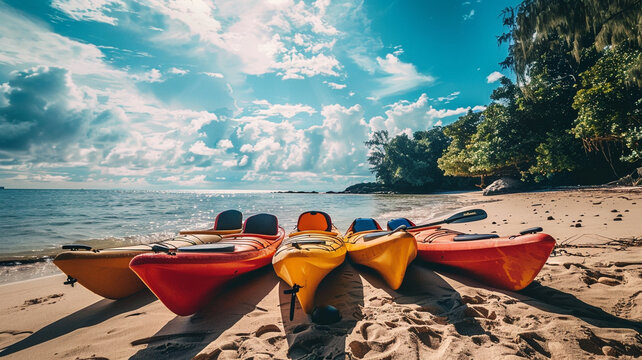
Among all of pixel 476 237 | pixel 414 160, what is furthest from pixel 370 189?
pixel 476 237

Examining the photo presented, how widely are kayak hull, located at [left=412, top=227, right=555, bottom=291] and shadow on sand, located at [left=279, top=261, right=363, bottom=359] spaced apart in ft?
4.97

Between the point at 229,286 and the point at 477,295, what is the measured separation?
3.57m

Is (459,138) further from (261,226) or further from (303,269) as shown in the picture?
(303,269)

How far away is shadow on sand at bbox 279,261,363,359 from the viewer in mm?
2232

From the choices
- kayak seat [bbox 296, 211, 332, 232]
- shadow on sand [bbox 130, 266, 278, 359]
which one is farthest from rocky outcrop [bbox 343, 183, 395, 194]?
shadow on sand [bbox 130, 266, 278, 359]

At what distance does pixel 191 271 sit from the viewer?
116 inches

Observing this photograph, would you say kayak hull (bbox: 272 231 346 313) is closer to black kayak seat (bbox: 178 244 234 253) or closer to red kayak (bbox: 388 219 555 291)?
black kayak seat (bbox: 178 244 234 253)

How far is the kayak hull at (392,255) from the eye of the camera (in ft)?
11.2

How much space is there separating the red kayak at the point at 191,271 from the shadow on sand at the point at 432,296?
2.20m

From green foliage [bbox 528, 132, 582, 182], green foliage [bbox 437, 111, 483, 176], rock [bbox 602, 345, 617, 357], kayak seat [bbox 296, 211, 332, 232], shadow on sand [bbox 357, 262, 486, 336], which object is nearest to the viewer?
rock [bbox 602, 345, 617, 357]

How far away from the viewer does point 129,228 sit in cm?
1182

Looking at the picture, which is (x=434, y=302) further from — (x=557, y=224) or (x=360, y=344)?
(x=557, y=224)

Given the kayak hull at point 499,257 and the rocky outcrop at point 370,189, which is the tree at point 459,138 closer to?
the rocky outcrop at point 370,189

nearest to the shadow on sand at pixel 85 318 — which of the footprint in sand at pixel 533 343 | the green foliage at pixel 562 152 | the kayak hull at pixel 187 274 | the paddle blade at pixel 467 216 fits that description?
the kayak hull at pixel 187 274
